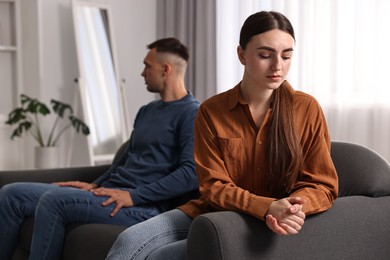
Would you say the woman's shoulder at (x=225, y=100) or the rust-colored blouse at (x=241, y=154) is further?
the woman's shoulder at (x=225, y=100)

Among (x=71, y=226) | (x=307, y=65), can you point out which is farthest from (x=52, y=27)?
(x=71, y=226)

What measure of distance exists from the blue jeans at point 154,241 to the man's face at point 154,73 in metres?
0.90

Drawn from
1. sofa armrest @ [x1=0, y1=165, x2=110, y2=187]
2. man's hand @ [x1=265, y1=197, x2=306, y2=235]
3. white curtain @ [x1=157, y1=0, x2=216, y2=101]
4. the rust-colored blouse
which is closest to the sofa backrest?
the rust-colored blouse

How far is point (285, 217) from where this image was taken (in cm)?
175

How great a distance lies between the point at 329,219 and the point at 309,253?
119mm

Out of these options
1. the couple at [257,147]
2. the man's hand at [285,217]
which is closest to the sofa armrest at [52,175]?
the couple at [257,147]

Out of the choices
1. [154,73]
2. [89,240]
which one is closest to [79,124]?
[154,73]

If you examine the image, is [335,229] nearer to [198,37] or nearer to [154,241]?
[154,241]

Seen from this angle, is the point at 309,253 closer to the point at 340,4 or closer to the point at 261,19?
the point at 261,19

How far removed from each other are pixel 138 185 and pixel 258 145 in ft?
2.69

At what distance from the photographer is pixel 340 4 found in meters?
4.11

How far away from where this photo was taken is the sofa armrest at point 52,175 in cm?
308

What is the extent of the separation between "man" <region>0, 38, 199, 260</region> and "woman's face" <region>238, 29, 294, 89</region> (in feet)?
2.26

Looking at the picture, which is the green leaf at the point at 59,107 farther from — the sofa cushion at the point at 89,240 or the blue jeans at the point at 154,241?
the blue jeans at the point at 154,241
